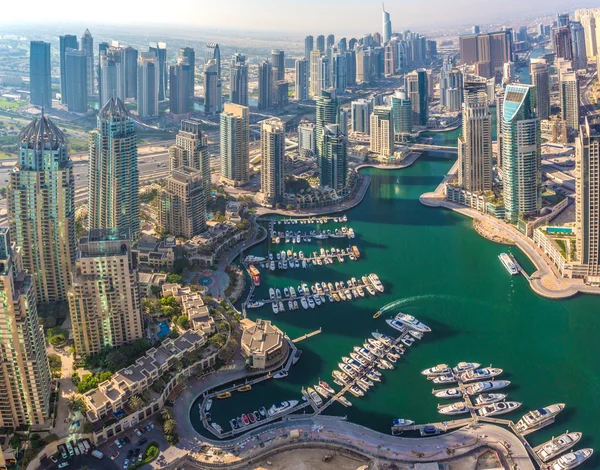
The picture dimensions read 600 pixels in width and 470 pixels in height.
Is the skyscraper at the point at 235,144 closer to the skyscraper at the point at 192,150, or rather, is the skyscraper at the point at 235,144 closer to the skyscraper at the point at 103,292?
the skyscraper at the point at 192,150

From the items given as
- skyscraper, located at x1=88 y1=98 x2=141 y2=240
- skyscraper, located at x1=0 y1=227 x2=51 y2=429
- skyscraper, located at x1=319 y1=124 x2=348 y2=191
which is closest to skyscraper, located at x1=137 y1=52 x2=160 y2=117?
skyscraper, located at x1=319 y1=124 x2=348 y2=191

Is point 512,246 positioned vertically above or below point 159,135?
below

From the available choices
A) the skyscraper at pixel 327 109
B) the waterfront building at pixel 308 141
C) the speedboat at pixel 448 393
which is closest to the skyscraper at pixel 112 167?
the speedboat at pixel 448 393

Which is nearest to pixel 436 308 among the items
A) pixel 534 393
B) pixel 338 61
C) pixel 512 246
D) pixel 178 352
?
pixel 534 393

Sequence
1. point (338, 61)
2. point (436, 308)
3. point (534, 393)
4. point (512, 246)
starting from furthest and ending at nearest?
point (338, 61) → point (512, 246) → point (436, 308) → point (534, 393)

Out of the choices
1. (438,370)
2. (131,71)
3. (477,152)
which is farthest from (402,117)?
(438,370)

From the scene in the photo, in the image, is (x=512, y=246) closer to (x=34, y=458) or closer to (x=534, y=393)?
(x=534, y=393)

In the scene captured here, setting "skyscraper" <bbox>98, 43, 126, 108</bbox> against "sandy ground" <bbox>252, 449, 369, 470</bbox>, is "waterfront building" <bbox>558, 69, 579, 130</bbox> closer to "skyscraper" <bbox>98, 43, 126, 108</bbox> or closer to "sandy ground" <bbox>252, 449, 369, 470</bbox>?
"skyscraper" <bbox>98, 43, 126, 108</bbox>
